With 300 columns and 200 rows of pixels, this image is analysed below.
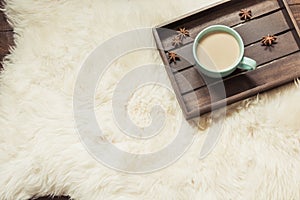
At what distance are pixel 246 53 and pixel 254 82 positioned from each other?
0.06 meters

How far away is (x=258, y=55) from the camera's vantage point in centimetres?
92

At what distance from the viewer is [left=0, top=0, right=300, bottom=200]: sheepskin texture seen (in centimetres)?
90

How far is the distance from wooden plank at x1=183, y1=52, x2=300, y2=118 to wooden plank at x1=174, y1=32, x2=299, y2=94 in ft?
0.04

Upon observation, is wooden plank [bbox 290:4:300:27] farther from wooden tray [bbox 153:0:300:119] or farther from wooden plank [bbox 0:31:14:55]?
wooden plank [bbox 0:31:14:55]

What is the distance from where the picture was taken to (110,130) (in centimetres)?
94

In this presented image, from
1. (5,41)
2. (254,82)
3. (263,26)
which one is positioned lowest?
(254,82)

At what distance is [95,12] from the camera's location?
1008 millimetres

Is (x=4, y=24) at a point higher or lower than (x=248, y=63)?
higher

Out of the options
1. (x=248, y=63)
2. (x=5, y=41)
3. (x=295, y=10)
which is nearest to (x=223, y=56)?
(x=248, y=63)

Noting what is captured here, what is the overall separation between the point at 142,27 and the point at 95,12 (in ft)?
0.38

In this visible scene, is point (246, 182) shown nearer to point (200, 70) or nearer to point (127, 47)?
point (200, 70)

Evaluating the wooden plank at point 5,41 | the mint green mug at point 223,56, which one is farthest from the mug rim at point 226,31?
the wooden plank at point 5,41

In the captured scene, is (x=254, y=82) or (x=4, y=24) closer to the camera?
(x=254, y=82)

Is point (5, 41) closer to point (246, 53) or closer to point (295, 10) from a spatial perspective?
point (246, 53)
